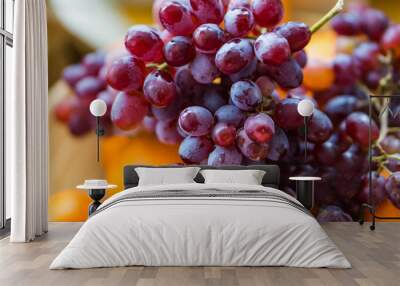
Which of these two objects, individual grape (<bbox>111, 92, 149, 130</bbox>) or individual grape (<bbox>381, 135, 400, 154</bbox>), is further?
individual grape (<bbox>381, 135, 400, 154</bbox>)

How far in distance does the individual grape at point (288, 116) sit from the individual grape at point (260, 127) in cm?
17

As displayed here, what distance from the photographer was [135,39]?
200 inches

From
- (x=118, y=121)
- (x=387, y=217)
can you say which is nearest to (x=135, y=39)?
(x=118, y=121)

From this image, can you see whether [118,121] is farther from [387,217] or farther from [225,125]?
[387,217]

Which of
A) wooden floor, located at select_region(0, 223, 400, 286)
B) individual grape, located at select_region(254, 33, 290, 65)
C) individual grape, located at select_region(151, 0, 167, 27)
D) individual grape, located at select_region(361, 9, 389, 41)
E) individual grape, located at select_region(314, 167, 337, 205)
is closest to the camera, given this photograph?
wooden floor, located at select_region(0, 223, 400, 286)

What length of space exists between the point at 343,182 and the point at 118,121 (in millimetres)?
2073

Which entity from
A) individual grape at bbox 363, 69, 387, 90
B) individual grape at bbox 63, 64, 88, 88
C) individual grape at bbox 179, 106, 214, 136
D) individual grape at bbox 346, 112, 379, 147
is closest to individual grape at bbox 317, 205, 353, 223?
individual grape at bbox 346, 112, 379, 147

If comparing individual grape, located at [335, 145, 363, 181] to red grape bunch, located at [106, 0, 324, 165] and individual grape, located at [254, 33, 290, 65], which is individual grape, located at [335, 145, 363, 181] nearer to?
red grape bunch, located at [106, 0, 324, 165]

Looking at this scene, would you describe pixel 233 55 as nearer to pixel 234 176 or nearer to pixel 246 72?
pixel 246 72

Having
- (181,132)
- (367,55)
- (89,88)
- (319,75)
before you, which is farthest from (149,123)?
(367,55)

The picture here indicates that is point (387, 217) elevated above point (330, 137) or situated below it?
below

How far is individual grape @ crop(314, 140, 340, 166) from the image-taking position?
5.26 m

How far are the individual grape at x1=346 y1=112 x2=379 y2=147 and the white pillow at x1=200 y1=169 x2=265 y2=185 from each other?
0.87 meters

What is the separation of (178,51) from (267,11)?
0.79 meters
